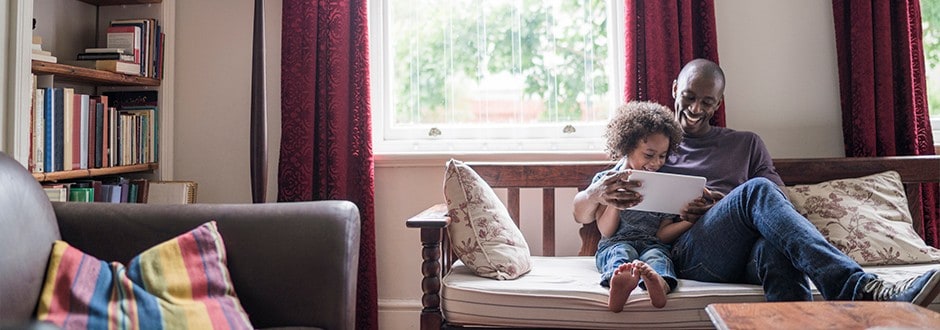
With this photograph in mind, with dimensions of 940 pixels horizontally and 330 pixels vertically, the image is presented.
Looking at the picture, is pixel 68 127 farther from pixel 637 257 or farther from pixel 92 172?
pixel 637 257

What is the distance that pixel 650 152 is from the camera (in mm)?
2049

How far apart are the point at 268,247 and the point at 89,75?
128cm

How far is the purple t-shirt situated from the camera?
2.12 metres

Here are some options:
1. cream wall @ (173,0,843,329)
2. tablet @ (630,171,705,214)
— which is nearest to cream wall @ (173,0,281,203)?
cream wall @ (173,0,843,329)

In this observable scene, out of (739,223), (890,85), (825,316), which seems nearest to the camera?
(825,316)

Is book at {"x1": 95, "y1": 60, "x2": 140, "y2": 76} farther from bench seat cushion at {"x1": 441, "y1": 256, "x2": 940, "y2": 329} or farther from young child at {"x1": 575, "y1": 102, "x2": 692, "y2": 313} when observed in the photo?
young child at {"x1": 575, "y1": 102, "x2": 692, "y2": 313}

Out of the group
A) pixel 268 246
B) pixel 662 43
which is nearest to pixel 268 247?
pixel 268 246

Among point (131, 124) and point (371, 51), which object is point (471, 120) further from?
point (131, 124)

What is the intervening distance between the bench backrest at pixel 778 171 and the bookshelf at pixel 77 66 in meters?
1.30

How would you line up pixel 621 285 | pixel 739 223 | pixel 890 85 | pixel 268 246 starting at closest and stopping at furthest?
pixel 268 246
pixel 621 285
pixel 739 223
pixel 890 85

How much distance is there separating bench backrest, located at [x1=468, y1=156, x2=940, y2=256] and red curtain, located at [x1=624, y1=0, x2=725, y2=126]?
319mm

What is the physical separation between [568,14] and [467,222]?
1124 mm

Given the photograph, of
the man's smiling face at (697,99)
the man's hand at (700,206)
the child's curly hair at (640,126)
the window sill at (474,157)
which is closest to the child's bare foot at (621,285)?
the man's hand at (700,206)

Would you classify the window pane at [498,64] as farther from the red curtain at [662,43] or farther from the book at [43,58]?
the book at [43,58]
